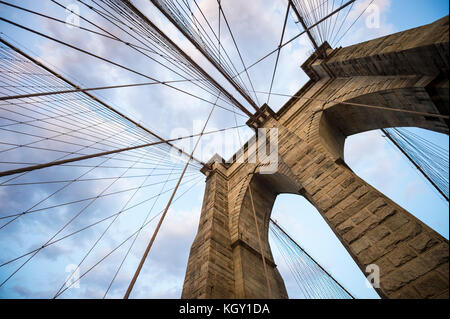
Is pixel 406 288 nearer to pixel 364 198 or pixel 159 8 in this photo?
pixel 364 198

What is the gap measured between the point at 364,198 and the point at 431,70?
242 cm

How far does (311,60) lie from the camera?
7.57 metres

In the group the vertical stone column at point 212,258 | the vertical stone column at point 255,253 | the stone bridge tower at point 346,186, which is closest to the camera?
the stone bridge tower at point 346,186

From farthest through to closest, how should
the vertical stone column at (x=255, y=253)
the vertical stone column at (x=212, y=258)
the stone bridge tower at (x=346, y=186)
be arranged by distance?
the vertical stone column at (x=255, y=253), the vertical stone column at (x=212, y=258), the stone bridge tower at (x=346, y=186)

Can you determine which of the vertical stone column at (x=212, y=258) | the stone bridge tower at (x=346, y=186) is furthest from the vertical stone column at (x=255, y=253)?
the vertical stone column at (x=212, y=258)

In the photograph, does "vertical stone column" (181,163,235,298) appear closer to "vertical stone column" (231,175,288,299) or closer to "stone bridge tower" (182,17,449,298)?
"stone bridge tower" (182,17,449,298)

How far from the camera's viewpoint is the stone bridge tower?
Answer: 2811mm

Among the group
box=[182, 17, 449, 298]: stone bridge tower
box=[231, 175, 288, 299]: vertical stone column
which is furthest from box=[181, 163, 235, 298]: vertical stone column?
box=[231, 175, 288, 299]: vertical stone column

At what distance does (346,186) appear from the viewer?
3906 millimetres

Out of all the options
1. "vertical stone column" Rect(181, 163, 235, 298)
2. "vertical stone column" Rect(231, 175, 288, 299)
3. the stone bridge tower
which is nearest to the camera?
the stone bridge tower

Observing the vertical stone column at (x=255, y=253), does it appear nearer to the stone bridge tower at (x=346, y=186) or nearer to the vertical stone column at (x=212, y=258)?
the stone bridge tower at (x=346, y=186)

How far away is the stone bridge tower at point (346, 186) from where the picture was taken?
2.81m

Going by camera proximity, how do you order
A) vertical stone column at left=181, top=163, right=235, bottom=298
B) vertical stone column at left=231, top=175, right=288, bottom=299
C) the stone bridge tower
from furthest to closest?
1. vertical stone column at left=231, top=175, right=288, bottom=299
2. vertical stone column at left=181, top=163, right=235, bottom=298
3. the stone bridge tower
